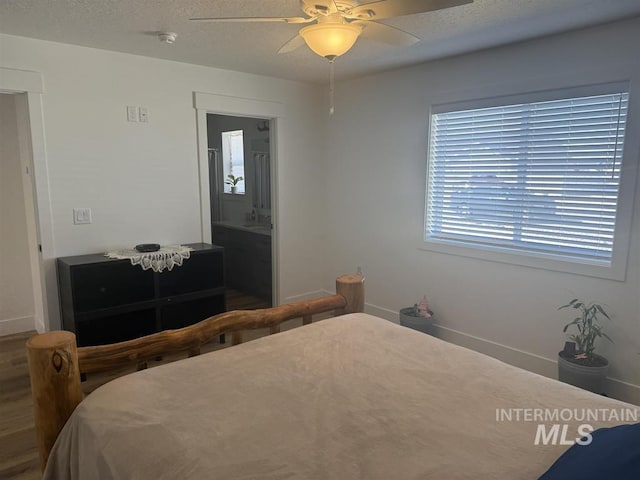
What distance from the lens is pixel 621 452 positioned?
41.2 inches

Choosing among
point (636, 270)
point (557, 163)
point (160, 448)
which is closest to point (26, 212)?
point (160, 448)

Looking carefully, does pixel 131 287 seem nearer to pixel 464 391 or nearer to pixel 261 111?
pixel 261 111

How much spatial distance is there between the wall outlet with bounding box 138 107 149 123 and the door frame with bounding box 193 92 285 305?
0.43 metres

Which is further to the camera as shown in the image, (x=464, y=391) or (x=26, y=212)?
(x=26, y=212)

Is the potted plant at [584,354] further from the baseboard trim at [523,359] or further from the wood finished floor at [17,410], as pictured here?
the wood finished floor at [17,410]

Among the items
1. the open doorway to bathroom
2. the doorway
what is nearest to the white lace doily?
the doorway

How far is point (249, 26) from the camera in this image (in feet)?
9.08

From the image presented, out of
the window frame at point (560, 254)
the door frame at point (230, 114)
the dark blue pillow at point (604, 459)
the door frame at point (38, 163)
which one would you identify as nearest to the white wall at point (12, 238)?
the door frame at point (38, 163)

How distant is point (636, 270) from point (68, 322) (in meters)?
3.90

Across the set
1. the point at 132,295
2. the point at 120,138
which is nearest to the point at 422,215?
the point at 132,295

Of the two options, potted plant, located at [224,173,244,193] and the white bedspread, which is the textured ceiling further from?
potted plant, located at [224,173,244,193]

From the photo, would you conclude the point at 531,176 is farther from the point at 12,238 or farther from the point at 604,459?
the point at 12,238

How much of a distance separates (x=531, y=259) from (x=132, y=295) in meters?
2.99

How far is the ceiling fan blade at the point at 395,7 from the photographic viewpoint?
1716 mm
